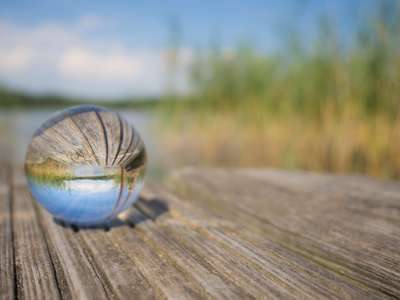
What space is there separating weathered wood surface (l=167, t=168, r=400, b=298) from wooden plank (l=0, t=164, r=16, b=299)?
1.06 metres

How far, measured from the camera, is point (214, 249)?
4.36 ft

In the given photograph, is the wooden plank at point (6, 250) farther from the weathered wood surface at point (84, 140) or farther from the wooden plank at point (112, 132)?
the wooden plank at point (112, 132)

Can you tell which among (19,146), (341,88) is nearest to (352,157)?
(341,88)

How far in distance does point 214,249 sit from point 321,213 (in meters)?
0.91

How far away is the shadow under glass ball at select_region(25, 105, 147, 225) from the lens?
1300 mm

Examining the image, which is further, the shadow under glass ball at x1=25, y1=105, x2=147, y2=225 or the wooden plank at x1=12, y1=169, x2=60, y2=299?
the shadow under glass ball at x1=25, y1=105, x2=147, y2=225

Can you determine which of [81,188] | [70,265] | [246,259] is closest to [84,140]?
[81,188]

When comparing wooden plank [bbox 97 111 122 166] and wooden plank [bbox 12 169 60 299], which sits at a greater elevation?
wooden plank [bbox 97 111 122 166]

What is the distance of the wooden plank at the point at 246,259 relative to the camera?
3.42 feet

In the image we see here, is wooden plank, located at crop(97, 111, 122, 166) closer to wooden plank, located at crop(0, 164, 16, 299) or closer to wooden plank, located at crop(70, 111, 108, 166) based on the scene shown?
wooden plank, located at crop(70, 111, 108, 166)

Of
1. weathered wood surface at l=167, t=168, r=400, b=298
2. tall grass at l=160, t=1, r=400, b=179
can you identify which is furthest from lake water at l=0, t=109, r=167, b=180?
weathered wood surface at l=167, t=168, r=400, b=298

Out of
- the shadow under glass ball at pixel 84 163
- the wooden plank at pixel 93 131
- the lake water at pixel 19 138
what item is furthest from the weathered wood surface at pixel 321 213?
the lake water at pixel 19 138

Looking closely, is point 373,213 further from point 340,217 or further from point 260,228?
point 260,228

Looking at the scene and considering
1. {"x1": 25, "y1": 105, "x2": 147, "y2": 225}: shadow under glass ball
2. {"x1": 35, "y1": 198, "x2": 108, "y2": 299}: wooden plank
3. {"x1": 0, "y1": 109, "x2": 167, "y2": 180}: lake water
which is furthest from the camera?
{"x1": 0, "y1": 109, "x2": 167, "y2": 180}: lake water
